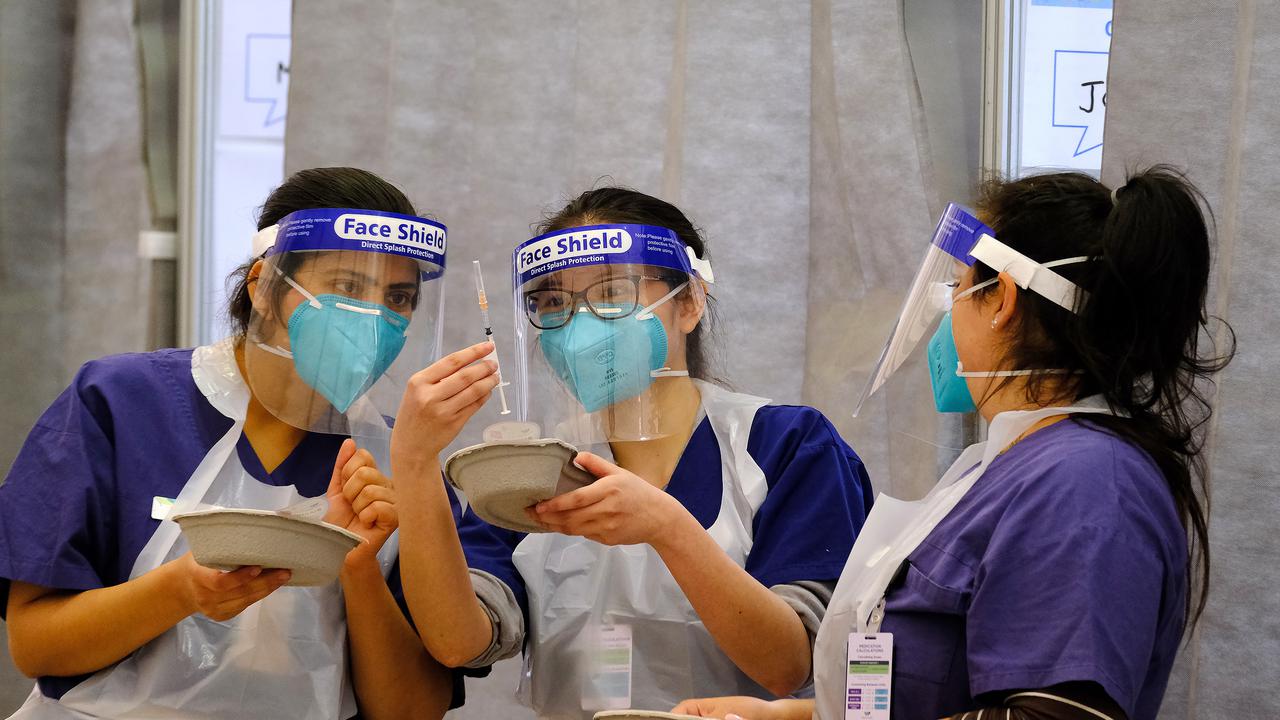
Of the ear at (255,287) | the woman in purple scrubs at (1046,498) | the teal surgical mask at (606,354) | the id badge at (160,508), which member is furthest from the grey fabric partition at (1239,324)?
the id badge at (160,508)

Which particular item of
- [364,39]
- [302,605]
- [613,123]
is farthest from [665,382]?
[364,39]

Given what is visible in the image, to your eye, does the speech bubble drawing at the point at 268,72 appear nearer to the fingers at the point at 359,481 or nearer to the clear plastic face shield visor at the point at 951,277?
the fingers at the point at 359,481

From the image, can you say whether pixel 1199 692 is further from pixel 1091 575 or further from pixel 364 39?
pixel 364 39

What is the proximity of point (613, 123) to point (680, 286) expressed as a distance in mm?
1176

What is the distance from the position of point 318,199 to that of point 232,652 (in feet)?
2.24

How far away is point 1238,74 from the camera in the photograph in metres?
1.76

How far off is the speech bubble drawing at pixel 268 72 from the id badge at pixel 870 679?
256 centimetres

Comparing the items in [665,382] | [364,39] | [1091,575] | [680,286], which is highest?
[364,39]

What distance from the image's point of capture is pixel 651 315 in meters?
Answer: 1.68

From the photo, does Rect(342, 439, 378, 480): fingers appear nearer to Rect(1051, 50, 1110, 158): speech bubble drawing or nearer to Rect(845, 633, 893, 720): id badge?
Rect(845, 633, 893, 720): id badge

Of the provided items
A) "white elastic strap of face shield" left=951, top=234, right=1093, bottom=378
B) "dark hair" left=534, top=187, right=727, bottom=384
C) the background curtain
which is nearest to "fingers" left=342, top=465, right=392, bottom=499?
"dark hair" left=534, top=187, right=727, bottom=384

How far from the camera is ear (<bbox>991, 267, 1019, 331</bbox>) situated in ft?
4.62

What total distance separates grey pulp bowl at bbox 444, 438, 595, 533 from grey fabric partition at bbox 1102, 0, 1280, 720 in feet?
3.34

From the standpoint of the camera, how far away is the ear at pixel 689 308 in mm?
1729
